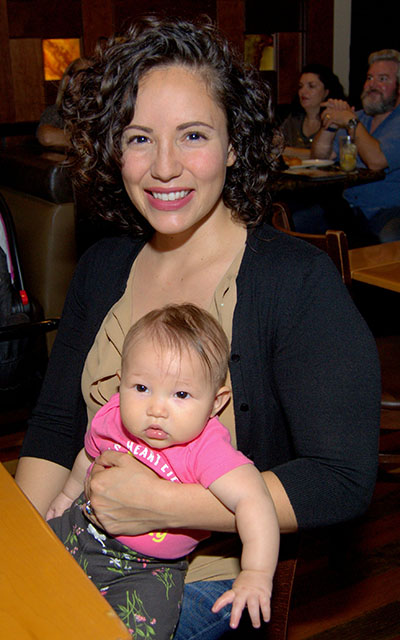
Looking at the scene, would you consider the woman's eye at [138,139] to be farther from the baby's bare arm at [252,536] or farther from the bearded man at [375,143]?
the bearded man at [375,143]

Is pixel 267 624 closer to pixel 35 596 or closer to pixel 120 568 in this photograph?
pixel 120 568

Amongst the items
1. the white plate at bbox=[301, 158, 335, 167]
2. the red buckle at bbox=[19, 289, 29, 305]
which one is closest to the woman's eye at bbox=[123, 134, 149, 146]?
the red buckle at bbox=[19, 289, 29, 305]

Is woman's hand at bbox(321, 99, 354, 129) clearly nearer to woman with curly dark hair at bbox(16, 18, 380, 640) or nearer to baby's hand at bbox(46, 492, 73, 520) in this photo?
woman with curly dark hair at bbox(16, 18, 380, 640)

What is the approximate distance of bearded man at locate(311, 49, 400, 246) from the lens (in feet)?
16.6

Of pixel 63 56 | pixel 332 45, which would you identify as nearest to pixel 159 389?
pixel 63 56

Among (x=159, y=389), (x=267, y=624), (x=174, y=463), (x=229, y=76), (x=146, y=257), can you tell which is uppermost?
(x=229, y=76)

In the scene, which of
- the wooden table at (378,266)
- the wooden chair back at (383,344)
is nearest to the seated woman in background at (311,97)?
the wooden chair back at (383,344)

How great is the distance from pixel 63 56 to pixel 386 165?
3891 mm

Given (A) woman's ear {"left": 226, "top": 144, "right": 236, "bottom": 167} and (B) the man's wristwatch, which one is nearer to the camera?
(A) woman's ear {"left": 226, "top": 144, "right": 236, "bottom": 167}

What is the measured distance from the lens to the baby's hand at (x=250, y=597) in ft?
3.54

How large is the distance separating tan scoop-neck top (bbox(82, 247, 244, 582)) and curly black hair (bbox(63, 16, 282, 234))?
0.69 feet

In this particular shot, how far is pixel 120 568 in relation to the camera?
135cm

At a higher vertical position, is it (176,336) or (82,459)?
(176,336)

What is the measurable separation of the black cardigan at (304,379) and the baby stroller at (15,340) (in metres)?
1.28
